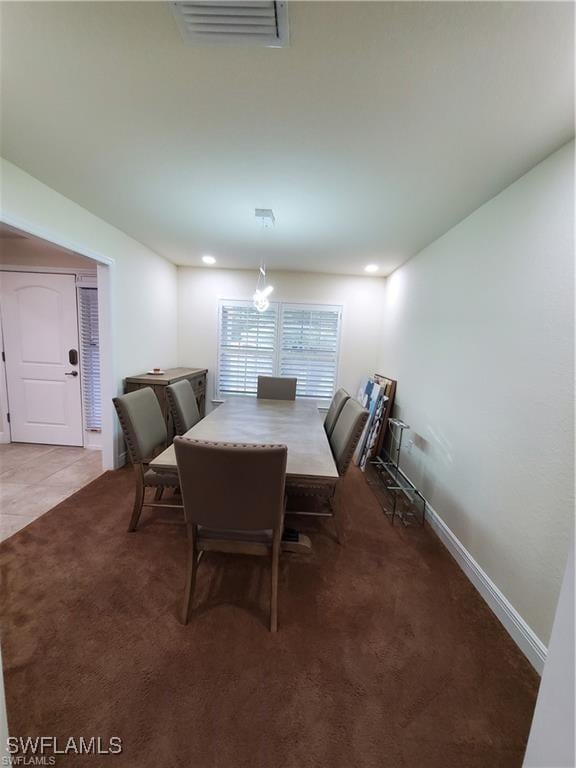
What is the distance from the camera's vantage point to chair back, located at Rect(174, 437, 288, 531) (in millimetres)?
1190

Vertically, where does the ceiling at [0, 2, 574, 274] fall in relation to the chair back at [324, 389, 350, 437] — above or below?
above

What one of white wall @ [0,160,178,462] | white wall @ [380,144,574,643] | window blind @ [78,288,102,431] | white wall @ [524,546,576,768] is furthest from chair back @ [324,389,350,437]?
window blind @ [78,288,102,431]

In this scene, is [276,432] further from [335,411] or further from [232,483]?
[232,483]

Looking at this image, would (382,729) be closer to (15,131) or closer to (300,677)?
(300,677)

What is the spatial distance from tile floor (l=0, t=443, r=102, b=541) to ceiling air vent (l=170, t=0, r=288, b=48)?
2.97 metres

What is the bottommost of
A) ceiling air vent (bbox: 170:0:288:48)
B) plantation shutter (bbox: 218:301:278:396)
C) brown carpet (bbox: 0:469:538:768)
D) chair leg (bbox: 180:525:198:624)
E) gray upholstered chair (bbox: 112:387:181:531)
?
brown carpet (bbox: 0:469:538:768)

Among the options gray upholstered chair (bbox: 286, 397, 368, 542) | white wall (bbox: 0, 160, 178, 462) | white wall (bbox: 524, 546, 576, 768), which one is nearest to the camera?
white wall (bbox: 524, 546, 576, 768)

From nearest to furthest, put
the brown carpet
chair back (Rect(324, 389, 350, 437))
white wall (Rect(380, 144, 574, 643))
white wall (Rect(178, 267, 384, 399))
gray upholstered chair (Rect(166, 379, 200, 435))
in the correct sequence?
the brown carpet → white wall (Rect(380, 144, 574, 643)) → gray upholstered chair (Rect(166, 379, 200, 435)) → chair back (Rect(324, 389, 350, 437)) → white wall (Rect(178, 267, 384, 399))

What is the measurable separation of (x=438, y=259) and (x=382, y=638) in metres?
2.82

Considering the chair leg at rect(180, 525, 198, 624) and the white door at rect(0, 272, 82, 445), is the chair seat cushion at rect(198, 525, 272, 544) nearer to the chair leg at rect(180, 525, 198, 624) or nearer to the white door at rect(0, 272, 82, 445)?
the chair leg at rect(180, 525, 198, 624)

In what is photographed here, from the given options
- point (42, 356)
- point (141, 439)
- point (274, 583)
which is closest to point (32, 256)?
point (42, 356)

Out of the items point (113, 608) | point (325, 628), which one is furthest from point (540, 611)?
point (113, 608)

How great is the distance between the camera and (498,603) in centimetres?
155

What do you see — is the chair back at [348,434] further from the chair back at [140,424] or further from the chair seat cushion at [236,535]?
the chair back at [140,424]
